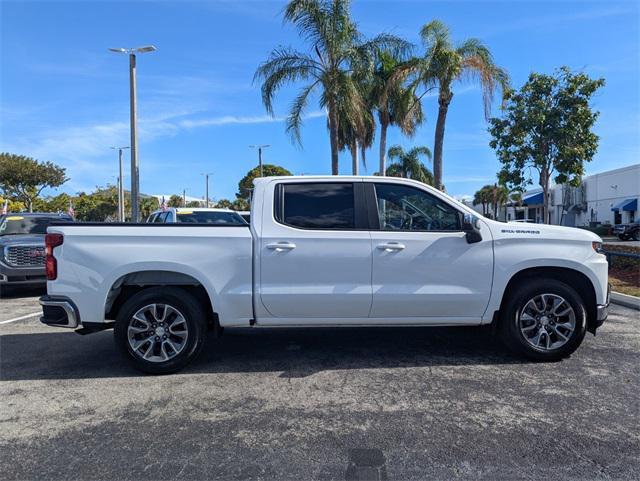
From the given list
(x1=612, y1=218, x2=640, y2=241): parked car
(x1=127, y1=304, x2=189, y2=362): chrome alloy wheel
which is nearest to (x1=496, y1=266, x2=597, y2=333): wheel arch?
(x1=127, y1=304, x2=189, y2=362): chrome alloy wheel

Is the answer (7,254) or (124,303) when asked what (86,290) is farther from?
(7,254)

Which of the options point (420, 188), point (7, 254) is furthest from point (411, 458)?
point (7, 254)

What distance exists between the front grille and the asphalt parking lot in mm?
4555

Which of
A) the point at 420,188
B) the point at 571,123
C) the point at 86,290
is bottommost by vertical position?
the point at 86,290

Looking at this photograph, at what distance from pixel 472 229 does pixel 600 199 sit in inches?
1951

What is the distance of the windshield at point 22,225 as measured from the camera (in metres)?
11.3

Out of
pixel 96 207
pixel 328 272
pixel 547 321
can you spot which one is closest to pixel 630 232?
pixel 547 321

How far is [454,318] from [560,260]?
125 cm

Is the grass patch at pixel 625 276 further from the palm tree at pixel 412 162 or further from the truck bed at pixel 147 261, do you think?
the palm tree at pixel 412 162

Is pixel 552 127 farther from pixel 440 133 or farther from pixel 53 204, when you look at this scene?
pixel 53 204

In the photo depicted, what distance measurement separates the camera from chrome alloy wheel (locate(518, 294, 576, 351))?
501cm

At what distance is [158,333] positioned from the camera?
4.79 meters

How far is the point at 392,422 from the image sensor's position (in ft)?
12.3

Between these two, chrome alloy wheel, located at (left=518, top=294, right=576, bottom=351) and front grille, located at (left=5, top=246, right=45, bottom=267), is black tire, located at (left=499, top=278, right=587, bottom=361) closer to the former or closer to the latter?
chrome alloy wheel, located at (left=518, top=294, right=576, bottom=351)
